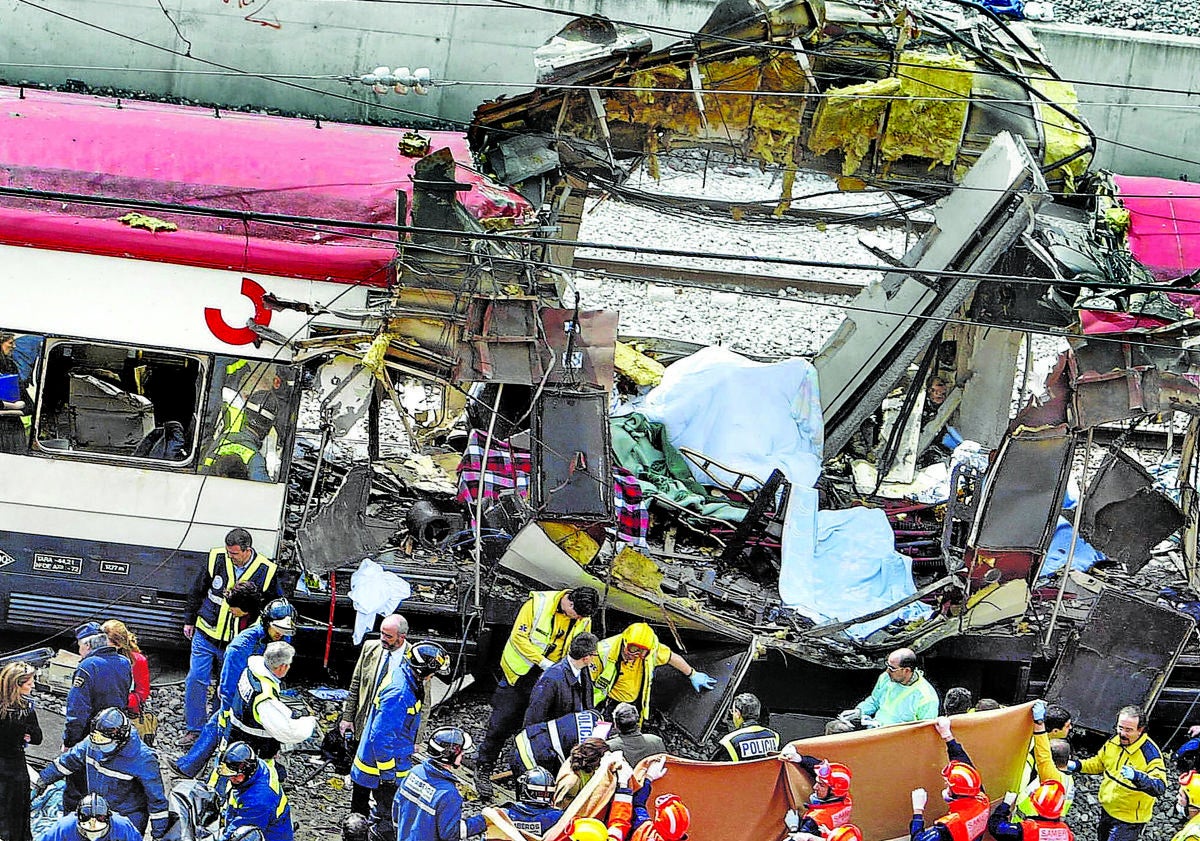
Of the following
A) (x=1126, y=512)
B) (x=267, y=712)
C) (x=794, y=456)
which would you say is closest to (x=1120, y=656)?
(x=1126, y=512)

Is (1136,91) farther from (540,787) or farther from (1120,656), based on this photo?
(540,787)

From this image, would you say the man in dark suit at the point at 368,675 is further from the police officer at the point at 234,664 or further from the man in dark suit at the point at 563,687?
the man in dark suit at the point at 563,687

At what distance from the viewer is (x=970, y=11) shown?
38.3 feet

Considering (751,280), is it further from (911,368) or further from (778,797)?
(778,797)

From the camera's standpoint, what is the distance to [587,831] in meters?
7.28

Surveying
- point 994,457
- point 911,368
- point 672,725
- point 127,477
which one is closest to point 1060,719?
point 994,457

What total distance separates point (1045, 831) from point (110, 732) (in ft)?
16.5

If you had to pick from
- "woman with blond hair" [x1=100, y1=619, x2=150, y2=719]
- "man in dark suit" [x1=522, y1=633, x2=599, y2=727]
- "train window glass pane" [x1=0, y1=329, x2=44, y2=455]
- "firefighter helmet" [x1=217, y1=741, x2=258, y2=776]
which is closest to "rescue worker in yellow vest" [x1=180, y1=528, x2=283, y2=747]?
"woman with blond hair" [x1=100, y1=619, x2=150, y2=719]

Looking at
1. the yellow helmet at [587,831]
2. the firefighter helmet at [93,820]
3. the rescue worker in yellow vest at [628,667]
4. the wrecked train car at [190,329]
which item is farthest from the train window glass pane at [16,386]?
the yellow helmet at [587,831]

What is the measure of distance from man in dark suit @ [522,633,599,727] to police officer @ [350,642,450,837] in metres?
0.73

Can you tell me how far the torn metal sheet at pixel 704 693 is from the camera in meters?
10.4

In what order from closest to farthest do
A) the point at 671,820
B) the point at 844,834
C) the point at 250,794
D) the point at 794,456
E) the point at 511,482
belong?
the point at 671,820
the point at 844,834
the point at 250,794
the point at 511,482
the point at 794,456

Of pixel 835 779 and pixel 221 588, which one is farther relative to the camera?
pixel 221 588

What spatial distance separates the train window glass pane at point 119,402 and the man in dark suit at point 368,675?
213 cm
